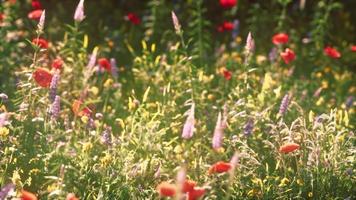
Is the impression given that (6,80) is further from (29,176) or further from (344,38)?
(344,38)

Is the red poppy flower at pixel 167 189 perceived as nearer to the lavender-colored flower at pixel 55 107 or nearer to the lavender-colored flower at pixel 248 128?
the lavender-colored flower at pixel 55 107

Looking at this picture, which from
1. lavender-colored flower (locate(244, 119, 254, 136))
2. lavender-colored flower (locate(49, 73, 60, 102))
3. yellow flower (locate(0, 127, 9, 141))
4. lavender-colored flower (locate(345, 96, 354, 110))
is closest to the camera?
yellow flower (locate(0, 127, 9, 141))

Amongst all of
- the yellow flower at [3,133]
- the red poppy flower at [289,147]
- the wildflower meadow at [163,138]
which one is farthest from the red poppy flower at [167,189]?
the yellow flower at [3,133]

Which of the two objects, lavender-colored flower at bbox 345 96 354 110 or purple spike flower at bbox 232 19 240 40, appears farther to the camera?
purple spike flower at bbox 232 19 240 40

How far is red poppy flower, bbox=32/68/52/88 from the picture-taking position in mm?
3627

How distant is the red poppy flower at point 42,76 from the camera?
3627mm

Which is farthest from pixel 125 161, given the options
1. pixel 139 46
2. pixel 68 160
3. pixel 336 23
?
pixel 336 23

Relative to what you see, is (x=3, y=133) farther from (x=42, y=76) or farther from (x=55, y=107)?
(x=42, y=76)

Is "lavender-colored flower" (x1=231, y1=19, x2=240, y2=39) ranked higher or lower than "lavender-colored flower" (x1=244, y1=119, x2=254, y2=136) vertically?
higher

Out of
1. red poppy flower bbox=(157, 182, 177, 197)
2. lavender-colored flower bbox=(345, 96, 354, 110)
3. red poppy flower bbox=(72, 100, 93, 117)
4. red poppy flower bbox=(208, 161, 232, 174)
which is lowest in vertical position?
red poppy flower bbox=(157, 182, 177, 197)

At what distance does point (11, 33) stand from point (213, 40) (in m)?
2.67

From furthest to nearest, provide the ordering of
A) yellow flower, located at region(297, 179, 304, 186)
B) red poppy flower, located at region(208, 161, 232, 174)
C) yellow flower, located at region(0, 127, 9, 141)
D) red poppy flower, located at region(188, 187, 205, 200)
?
yellow flower, located at region(297, 179, 304, 186), yellow flower, located at region(0, 127, 9, 141), red poppy flower, located at region(208, 161, 232, 174), red poppy flower, located at region(188, 187, 205, 200)

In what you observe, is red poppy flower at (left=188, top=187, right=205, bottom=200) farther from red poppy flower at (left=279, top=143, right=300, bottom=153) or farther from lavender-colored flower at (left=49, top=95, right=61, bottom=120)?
lavender-colored flower at (left=49, top=95, right=61, bottom=120)

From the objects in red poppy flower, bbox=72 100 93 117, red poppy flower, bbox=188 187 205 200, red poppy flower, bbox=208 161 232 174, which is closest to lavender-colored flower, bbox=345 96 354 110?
red poppy flower, bbox=72 100 93 117
